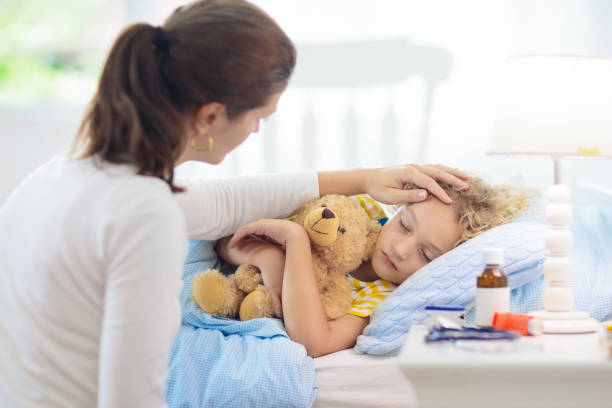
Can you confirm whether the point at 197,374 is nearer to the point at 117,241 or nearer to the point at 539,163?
the point at 117,241

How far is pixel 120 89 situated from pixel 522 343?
653 mm

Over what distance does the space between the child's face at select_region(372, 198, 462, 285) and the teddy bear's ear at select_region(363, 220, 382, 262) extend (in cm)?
1

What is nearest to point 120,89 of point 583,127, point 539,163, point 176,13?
point 176,13

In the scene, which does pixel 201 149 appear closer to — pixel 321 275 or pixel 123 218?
pixel 123 218

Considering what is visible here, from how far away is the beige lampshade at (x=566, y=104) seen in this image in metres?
1.34

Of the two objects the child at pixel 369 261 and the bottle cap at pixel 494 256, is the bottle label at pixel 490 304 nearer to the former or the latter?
the bottle cap at pixel 494 256

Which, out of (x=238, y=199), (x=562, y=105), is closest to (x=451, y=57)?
(x=562, y=105)

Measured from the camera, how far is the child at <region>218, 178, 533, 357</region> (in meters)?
1.25

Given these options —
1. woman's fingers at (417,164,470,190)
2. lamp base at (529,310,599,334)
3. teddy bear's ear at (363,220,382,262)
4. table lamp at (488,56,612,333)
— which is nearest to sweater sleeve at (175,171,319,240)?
teddy bear's ear at (363,220,382,262)

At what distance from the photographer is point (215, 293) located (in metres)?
1.31

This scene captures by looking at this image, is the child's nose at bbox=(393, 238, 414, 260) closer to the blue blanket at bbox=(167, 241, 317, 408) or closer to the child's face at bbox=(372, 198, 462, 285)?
the child's face at bbox=(372, 198, 462, 285)

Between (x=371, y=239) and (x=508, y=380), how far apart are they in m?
0.65

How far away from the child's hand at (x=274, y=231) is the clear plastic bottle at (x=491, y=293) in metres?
0.42

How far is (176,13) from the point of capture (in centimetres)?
95
